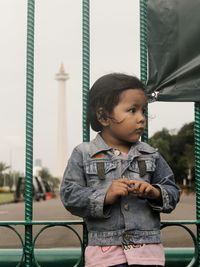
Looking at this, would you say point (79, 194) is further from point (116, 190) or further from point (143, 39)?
point (143, 39)

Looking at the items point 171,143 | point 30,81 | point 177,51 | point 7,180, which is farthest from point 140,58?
point 7,180

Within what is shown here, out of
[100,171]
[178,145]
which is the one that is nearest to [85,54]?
[100,171]

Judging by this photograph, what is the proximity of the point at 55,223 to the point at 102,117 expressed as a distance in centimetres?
55

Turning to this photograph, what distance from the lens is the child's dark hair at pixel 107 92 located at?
8.30ft

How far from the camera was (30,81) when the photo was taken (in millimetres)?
2936

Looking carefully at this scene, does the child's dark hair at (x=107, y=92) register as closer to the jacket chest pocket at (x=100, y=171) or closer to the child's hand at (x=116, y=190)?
the jacket chest pocket at (x=100, y=171)

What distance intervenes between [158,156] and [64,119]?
6857cm

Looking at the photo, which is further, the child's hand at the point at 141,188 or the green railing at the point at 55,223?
the green railing at the point at 55,223

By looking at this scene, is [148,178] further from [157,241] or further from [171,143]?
[171,143]

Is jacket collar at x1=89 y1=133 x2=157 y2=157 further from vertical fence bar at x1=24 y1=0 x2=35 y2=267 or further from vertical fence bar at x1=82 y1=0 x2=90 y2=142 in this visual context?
vertical fence bar at x1=24 y1=0 x2=35 y2=267

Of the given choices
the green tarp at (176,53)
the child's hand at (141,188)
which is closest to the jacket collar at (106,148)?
the child's hand at (141,188)

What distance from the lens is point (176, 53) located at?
9.48 ft

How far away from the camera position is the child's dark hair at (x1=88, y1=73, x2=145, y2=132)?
2.53m

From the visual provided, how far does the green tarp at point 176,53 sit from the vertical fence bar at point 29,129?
55 cm
